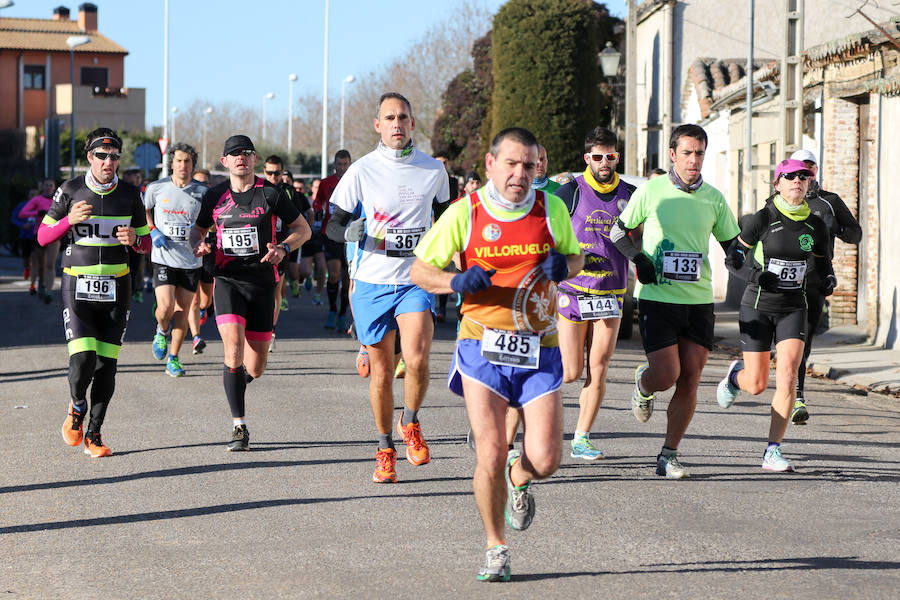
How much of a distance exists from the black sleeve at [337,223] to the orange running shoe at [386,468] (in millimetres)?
1292

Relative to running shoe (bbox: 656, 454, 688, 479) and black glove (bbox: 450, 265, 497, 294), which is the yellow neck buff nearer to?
running shoe (bbox: 656, 454, 688, 479)

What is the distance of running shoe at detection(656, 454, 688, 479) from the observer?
853 cm

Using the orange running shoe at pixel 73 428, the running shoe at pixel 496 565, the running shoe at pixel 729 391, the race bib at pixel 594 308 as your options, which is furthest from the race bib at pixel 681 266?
the orange running shoe at pixel 73 428

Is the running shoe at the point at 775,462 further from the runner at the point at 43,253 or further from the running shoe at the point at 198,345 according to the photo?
the runner at the point at 43,253

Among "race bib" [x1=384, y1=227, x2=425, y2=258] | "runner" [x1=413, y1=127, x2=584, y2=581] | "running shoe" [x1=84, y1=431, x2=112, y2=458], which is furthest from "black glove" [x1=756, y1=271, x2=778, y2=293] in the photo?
"running shoe" [x1=84, y1=431, x2=112, y2=458]

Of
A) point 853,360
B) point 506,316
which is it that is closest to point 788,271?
point 506,316

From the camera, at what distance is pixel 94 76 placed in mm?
95062

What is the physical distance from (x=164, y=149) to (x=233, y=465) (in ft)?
113

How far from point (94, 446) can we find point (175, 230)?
Result: 16.5 feet

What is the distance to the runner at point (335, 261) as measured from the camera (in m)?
17.5

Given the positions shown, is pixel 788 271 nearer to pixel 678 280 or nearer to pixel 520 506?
pixel 678 280

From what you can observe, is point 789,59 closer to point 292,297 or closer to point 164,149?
point 292,297

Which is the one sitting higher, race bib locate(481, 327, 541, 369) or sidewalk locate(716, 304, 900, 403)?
race bib locate(481, 327, 541, 369)

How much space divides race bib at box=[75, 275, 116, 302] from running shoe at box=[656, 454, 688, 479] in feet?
12.5
